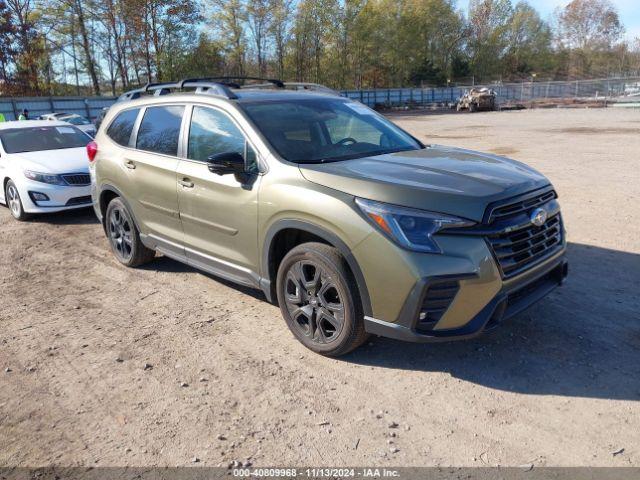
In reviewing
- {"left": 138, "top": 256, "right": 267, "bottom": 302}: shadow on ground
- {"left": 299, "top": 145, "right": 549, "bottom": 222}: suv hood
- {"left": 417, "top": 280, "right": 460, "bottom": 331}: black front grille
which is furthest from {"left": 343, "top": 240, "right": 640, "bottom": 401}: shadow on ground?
{"left": 138, "top": 256, "right": 267, "bottom": 302}: shadow on ground

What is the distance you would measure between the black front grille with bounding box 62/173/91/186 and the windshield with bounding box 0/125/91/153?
135cm

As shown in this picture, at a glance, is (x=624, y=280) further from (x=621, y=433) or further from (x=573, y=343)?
(x=621, y=433)

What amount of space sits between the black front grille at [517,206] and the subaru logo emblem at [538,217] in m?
0.04

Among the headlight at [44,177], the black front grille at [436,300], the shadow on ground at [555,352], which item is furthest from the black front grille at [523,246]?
the headlight at [44,177]

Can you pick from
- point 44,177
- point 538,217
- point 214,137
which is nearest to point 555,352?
point 538,217

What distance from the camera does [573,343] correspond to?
3.66 meters

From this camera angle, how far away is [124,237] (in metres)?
5.71

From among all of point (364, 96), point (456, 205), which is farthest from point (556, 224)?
point (364, 96)

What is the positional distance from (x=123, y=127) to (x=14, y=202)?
13.2ft

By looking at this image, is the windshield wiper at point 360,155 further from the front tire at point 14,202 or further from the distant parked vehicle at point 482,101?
the distant parked vehicle at point 482,101

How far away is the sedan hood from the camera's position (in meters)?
7.95

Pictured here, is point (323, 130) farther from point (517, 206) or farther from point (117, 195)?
point (117, 195)

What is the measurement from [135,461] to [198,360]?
1036 millimetres

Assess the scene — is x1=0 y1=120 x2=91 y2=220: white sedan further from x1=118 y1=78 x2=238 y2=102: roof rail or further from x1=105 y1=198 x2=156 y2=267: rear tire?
x1=118 y1=78 x2=238 y2=102: roof rail
